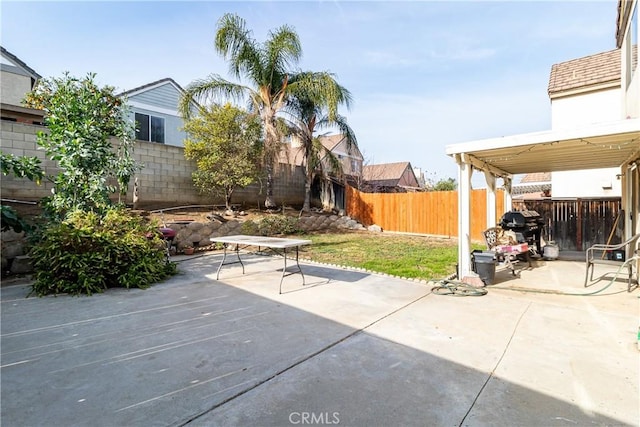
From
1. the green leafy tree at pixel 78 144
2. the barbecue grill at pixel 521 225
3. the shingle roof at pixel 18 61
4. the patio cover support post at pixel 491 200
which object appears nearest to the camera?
the green leafy tree at pixel 78 144

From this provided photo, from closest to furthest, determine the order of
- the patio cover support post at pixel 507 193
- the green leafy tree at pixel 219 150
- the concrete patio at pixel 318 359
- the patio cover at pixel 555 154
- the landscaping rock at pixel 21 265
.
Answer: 1. the concrete patio at pixel 318 359
2. the patio cover at pixel 555 154
3. the landscaping rock at pixel 21 265
4. the patio cover support post at pixel 507 193
5. the green leafy tree at pixel 219 150

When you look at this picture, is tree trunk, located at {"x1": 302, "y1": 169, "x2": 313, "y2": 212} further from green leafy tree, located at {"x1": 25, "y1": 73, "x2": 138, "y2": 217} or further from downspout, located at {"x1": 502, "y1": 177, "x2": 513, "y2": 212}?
→ green leafy tree, located at {"x1": 25, "y1": 73, "x2": 138, "y2": 217}

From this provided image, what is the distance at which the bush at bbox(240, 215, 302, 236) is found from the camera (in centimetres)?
1027

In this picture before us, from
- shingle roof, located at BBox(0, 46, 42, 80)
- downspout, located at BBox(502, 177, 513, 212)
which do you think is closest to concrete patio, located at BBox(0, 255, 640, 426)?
downspout, located at BBox(502, 177, 513, 212)

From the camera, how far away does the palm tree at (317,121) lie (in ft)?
41.5

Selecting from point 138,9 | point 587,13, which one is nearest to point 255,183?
point 138,9

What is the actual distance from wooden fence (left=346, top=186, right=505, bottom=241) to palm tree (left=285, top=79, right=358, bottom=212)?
2.24m

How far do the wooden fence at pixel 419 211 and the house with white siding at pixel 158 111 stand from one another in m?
8.83

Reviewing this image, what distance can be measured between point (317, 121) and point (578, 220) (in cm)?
1000

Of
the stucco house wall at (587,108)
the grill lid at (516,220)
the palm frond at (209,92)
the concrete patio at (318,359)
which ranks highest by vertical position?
the palm frond at (209,92)

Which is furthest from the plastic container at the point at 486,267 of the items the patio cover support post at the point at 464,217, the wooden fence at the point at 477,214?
the wooden fence at the point at 477,214

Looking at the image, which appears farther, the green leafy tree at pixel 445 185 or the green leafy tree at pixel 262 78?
the green leafy tree at pixel 445 185

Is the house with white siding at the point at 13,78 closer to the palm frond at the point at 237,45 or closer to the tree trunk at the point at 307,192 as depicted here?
the palm frond at the point at 237,45

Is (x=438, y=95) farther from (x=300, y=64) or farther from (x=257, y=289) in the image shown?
(x=257, y=289)
